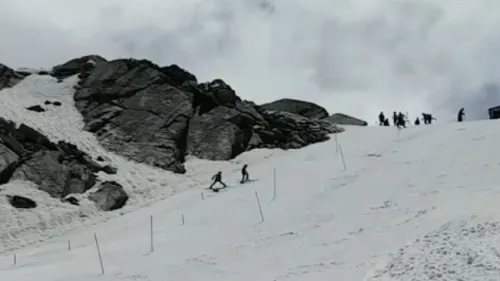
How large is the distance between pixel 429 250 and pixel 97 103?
119ft

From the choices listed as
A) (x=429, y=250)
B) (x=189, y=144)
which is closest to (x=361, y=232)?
(x=429, y=250)

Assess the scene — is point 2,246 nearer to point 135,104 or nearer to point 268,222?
point 268,222

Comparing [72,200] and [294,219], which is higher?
[72,200]

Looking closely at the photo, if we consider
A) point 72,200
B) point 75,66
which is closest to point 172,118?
point 72,200

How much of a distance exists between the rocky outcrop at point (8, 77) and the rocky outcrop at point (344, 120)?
27.2 metres

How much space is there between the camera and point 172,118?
45656 mm

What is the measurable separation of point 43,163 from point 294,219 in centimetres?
1768

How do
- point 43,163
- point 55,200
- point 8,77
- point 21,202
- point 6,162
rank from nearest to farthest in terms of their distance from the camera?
point 21,202, point 55,200, point 6,162, point 43,163, point 8,77

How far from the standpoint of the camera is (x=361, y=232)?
20.3 metres

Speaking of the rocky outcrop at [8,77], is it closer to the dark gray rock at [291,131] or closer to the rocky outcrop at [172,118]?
the rocky outcrop at [172,118]

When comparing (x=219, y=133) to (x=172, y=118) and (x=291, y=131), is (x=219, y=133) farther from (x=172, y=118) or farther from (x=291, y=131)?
(x=291, y=131)

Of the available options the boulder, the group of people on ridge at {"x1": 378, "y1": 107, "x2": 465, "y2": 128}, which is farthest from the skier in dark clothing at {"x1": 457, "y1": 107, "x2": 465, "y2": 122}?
the boulder

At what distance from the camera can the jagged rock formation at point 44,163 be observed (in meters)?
34.3

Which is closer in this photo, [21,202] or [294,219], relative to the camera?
[294,219]
